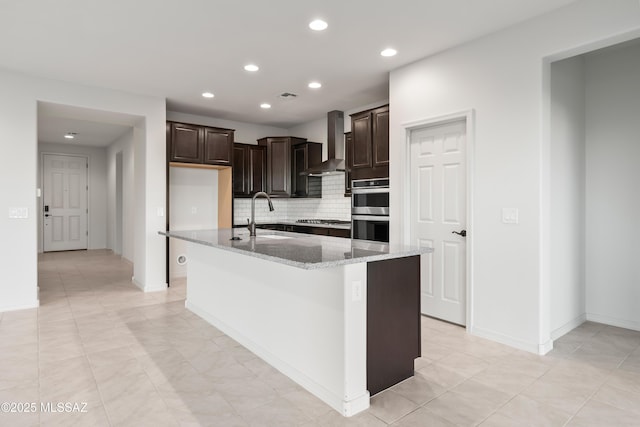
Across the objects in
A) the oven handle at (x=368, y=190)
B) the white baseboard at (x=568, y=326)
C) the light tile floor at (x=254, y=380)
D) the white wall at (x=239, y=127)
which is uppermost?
the white wall at (x=239, y=127)

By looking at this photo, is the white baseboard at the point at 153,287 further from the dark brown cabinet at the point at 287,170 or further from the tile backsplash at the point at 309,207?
the dark brown cabinet at the point at 287,170

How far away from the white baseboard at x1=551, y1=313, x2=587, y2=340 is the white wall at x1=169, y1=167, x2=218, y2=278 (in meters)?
5.10

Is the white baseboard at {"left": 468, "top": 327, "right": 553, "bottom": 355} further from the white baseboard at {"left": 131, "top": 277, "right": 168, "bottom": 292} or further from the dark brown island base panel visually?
the white baseboard at {"left": 131, "top": 277, "right": 168, "bottom": 292}

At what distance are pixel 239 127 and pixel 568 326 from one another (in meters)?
5.73

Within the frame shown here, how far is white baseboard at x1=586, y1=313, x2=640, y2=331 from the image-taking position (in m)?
3.66

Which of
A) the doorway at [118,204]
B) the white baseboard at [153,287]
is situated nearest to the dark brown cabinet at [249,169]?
the white baseboard at [153,287]

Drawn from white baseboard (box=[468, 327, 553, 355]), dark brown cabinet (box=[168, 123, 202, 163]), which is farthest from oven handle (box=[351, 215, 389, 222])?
dark brown cabinet (box=[168, 123, 202, 163])

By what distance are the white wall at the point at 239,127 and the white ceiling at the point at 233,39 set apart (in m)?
1.19

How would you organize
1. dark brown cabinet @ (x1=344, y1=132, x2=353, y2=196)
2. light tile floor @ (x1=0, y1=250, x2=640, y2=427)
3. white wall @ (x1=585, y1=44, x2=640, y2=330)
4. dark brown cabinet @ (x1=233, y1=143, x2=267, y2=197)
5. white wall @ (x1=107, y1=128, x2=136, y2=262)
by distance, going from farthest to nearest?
1. white wall @ (x1=107, y1=128, x2=136, y2=262)
2. dark brown cabinet @ (x1=233, y1=143, x2=267, y2=197)
3. dark brown cabinet @ (x1=344, y1=132, x2=353, y2=196)
4. white wall @ (x1=585, y1=44, x2=640, y2=330)
5. light tile floor @ (x1=0, y1=250, x2=640, y2=427)

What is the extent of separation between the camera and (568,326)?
365 cm

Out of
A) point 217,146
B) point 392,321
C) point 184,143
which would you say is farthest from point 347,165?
point 392,321

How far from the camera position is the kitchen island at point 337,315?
2199 mm

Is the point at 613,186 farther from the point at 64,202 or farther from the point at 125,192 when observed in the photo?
the point at 64,202

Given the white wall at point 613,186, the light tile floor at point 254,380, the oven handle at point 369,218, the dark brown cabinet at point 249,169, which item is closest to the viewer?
the light tile floor at point 254,380
